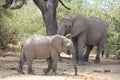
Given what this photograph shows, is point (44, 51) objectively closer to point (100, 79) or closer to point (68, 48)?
point (68, 48)

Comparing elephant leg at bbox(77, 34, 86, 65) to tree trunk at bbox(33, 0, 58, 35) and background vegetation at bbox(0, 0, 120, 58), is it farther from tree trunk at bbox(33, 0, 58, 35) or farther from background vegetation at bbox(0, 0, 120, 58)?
background vegetation at bbox(0, 0, 120, 58)

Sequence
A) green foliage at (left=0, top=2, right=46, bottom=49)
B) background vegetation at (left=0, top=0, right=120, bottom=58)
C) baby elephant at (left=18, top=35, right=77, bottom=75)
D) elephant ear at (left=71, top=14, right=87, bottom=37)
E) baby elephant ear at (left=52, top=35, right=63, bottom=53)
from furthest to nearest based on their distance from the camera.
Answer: green foliage at (left=0, top=2, right=46, bottom=49) < background vegetation at (left=0, top=0, right=120, bottom=58) < elephant ear at (left=71, top=14, right=87, bottom=37) < baby elephant ear at (left=52, top=35, right=63, bottom=53) < baby elephant at (left=18, top=35, right=77, bottom=75)

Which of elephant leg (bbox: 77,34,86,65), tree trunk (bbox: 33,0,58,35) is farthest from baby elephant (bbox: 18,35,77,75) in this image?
tree trunk (bbox: 33,0,58,35)

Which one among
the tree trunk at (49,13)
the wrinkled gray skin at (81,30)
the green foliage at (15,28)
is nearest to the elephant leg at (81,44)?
the wrinkled gray skin at (81,30)

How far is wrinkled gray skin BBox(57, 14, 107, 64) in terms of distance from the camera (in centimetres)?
1390

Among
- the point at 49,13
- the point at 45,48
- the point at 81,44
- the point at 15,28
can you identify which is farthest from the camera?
the point at 15,28

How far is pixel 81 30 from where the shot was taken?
46.7 ft

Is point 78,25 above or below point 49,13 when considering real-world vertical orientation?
below

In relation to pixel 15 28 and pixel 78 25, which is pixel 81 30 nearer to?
pixel 78 25

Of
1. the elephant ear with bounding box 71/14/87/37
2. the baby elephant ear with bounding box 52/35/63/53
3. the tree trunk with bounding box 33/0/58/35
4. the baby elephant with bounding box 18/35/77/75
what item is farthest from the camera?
the tree trunk with bounding box 33/0/58/35

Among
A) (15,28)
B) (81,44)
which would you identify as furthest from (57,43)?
(15,28)

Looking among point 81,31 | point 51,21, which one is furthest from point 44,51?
point 51,21

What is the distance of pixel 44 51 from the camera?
9797 mm

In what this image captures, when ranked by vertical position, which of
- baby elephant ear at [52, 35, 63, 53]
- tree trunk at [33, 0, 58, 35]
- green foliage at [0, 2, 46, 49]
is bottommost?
green foliage at [0, 2, 46, 49]
